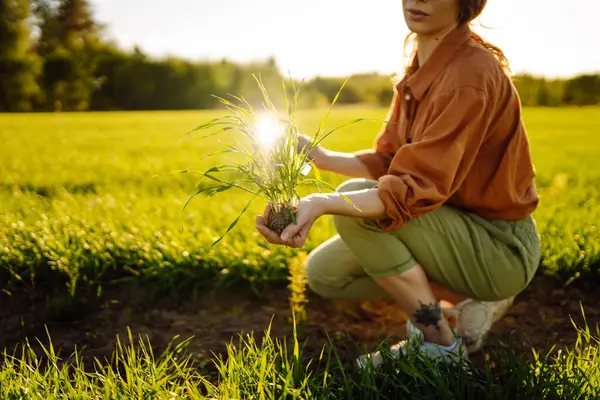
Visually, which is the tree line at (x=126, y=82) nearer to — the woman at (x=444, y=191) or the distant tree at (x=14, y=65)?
the distant tree at (x=14, y=65)

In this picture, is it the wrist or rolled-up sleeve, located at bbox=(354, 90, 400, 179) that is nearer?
the wrist

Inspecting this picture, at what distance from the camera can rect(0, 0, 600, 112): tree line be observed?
27.5m

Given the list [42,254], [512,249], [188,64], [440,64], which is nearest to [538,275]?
[512,249]

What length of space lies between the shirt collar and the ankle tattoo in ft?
2.35

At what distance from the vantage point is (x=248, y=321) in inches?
101

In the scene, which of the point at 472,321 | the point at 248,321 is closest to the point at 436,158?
the point at 472,321

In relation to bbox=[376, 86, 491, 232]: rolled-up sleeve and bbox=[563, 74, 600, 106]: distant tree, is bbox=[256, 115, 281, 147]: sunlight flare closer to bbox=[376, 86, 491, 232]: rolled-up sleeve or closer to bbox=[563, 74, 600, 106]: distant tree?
bbox=[376, 86, 491, 232]: rolled-up sleeve

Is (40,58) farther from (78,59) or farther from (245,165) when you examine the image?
(245,165)

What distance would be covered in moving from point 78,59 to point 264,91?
3187 centimetres

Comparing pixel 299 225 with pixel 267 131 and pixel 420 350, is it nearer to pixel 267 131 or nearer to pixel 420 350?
pixel 267 131

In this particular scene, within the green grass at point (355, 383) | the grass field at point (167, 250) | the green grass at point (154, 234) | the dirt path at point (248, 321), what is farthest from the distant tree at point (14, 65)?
the green grass at point (355, 383)

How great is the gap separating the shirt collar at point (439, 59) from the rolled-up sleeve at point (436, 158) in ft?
0.54

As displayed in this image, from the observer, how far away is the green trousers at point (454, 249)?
6.90ft

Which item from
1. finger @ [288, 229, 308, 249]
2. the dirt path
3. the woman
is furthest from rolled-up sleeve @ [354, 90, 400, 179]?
finger @ [288, 229, 308, 249]
